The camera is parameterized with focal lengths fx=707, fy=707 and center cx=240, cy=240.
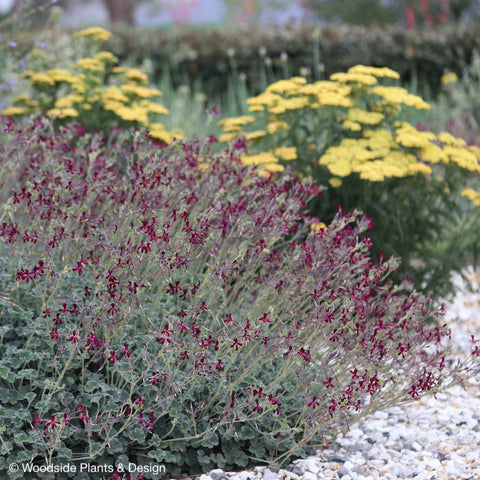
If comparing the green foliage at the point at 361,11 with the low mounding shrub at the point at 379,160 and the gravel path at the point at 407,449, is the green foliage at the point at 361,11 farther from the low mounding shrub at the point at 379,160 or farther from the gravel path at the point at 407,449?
the gravel path at the point at 407,449

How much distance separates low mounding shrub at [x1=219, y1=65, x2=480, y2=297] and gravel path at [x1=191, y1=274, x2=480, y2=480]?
944 mm

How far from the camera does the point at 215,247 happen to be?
303cm

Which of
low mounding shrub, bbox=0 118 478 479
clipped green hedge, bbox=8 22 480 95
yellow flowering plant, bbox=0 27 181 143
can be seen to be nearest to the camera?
low mounding shrub, bbox=0 118 478 479

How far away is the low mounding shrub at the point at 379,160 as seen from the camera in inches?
167

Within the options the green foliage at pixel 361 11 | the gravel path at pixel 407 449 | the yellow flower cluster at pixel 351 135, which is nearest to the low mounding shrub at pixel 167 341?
the gravel path at pixel 407 449

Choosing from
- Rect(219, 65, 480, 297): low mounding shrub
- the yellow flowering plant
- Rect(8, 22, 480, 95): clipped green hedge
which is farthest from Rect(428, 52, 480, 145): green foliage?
the yellow flowering plant

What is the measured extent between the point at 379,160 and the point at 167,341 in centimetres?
216

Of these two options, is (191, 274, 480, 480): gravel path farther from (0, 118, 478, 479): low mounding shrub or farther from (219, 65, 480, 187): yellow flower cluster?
(219, 65, 480, 187): yellow flower cluster

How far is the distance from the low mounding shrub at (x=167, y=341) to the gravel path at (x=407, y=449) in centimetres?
10

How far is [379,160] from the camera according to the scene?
421 cm

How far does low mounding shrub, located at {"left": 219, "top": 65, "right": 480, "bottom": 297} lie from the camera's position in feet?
13.9

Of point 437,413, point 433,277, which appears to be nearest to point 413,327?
point 437,413

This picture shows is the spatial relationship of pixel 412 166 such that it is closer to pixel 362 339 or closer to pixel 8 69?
pixel 362 339

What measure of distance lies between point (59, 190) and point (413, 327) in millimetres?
1702
